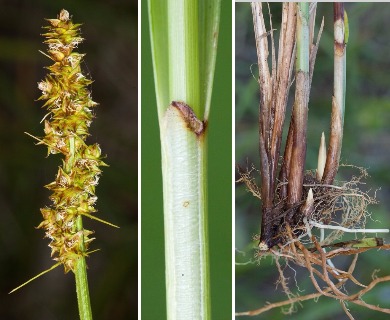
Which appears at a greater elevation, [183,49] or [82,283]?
[183,49]

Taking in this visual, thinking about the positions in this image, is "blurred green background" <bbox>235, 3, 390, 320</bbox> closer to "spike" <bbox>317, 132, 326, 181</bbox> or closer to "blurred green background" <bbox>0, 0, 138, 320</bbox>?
"spike" <bbox>317, 132, 326, 181</bbox>

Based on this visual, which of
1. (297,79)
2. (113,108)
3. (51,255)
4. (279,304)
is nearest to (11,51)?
(113,108)

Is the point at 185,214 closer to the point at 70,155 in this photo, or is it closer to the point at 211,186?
the point at 211,186

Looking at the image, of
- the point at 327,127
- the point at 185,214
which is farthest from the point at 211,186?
the point at 327,127

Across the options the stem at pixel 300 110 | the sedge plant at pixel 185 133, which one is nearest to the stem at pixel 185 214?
the sedge plant at pixel 185 133

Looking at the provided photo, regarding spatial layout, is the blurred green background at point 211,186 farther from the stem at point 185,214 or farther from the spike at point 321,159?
the spike at point 321,159

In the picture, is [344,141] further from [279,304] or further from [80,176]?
[80,176]
